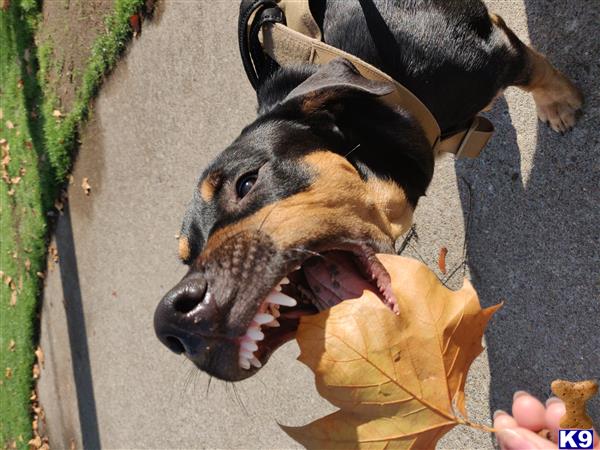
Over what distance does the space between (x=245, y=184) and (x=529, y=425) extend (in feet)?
5.38

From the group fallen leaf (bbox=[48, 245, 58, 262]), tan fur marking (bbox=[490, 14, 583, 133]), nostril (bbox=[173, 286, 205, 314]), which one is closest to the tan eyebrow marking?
nostril (bbox=[173, 286, 205, 314])

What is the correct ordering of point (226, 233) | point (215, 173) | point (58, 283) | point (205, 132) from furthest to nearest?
point (58, 283) → point (205, 132) → point (215, 173) → point (226, 233)

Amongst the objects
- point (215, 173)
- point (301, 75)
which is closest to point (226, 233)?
point (215, 173)

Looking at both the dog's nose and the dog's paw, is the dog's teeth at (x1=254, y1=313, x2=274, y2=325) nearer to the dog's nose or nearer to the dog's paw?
the dog's nose

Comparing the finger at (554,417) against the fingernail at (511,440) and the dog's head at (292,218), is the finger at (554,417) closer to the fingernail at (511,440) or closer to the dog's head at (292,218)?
the fingernail at (511,440)

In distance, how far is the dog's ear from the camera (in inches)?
95.8

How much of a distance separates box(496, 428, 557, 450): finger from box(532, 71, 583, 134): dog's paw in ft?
7.46

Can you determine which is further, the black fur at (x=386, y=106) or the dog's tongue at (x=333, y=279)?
the black fur at (x=386, y=106)

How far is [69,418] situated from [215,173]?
5.25m

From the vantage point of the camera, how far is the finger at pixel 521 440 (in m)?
1.34

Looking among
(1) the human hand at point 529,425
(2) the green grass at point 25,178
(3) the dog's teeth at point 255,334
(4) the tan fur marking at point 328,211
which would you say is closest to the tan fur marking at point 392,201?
(4) the tan fur marking at point 328,211

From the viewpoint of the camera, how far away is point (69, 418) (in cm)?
672

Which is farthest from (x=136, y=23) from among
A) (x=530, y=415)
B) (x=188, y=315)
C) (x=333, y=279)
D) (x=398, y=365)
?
(x=530, y=415)

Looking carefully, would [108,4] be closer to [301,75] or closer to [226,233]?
[301,75]
